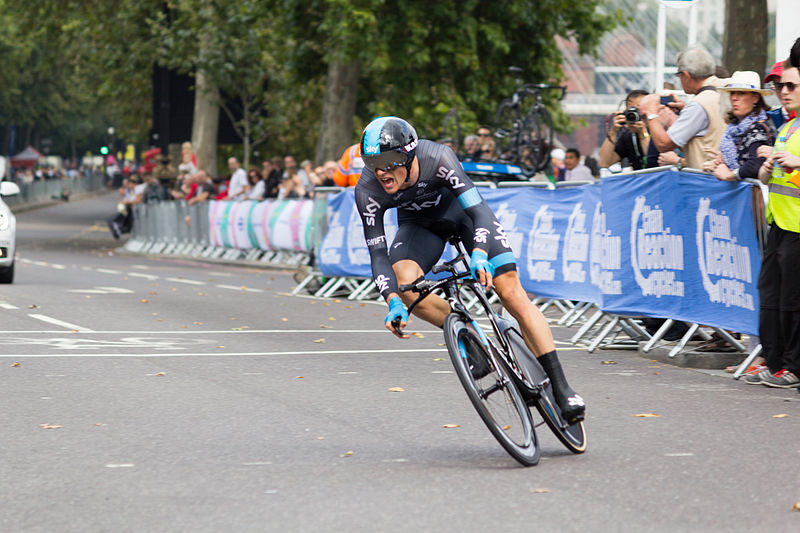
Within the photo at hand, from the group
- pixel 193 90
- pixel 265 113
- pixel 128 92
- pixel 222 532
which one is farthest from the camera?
pixel 128 92

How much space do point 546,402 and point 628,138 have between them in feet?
19.7

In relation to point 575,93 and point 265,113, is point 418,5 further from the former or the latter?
point 575,93

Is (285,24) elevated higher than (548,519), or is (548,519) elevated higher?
(285,24)

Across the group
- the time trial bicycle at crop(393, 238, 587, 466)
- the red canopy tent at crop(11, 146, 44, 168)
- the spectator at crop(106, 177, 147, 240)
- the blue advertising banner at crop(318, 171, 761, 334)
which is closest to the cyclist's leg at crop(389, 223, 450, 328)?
the time trial bicycle at crop(393, 238, 587, 466)

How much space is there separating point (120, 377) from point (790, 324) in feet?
15.1

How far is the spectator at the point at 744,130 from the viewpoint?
9586mm

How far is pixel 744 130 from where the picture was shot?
9.75m

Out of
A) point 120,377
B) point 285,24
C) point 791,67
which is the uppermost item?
point 285,24

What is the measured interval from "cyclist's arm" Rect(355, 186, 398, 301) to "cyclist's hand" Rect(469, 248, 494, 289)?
391 mm

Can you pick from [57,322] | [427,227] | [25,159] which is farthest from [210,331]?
[25,159]

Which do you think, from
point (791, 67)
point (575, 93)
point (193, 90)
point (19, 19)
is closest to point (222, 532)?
→ point (791, 67)

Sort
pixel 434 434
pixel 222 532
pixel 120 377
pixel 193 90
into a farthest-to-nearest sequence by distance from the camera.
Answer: pixel 193 90 < pixel 120 377 < pixel 434 434 < pixel 222 532

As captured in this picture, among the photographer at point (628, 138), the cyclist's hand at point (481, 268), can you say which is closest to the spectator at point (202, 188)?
the photographer at point (628, 138)

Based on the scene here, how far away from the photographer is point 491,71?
3025 centimetres
